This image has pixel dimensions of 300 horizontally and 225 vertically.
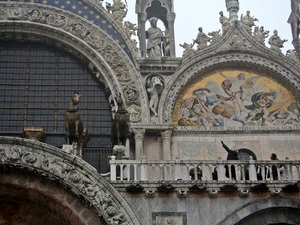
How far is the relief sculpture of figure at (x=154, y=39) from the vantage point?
1961 cm

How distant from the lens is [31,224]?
1572cm

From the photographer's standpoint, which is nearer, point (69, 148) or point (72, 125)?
point (69, 148)

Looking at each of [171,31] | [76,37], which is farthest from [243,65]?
[76,37]

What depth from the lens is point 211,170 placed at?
15.4 m

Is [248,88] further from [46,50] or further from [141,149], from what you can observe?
[46,50]

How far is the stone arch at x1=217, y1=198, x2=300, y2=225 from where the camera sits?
14.9 metres

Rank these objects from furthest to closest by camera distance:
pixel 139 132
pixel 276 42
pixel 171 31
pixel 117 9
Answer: pixel 171 31, pixel 117 9, pixel 276 42, pixel 139 132

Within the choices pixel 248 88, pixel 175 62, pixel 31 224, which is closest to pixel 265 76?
pixel 248 88

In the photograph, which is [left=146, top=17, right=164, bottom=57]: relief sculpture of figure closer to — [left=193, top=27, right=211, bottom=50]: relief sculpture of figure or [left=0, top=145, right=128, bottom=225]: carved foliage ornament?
[left=193, top=27, right=211, bottom=50]: relief sculpture of figure

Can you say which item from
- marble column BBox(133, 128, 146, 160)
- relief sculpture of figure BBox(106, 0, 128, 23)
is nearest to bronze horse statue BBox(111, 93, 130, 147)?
marble column BBox(133, 128, 146, 160)

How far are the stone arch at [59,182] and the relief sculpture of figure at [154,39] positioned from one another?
18.4 ft

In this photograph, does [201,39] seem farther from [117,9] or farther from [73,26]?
[73,26]

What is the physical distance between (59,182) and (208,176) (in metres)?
3.51

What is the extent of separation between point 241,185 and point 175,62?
538cm
